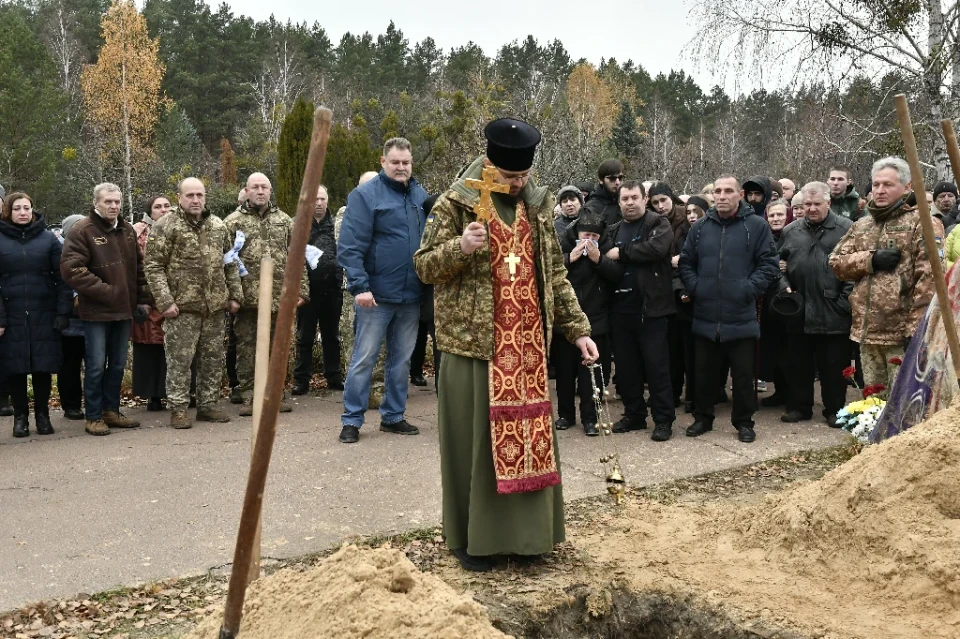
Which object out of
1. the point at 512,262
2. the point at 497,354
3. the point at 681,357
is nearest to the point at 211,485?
the point at 497,354

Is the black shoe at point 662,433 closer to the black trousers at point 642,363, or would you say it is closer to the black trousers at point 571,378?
the black trousers at point 642,363

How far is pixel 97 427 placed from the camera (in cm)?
766

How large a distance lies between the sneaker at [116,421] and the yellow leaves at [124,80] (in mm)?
32539

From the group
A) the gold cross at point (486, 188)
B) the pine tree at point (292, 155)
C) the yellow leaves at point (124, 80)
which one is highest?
the yellow leaves at point (124, 80)

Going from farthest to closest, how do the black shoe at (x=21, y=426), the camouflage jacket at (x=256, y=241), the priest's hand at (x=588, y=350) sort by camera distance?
the camouflage jacket at (x=256, y=241), the black shoe at (x=21, y=426), the priest's hand at (x=588, y=350)

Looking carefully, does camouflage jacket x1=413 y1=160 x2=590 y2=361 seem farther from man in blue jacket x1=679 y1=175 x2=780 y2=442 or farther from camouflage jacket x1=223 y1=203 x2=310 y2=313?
camouflage jacket x1=223 y1=203 x2=310 y2=313

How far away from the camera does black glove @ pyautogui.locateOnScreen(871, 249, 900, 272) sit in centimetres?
670

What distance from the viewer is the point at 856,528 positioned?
14.0 feet

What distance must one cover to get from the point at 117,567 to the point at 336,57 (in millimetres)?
48342

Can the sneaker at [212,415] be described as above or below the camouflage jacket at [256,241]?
below

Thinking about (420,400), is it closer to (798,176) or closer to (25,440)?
(25,440)

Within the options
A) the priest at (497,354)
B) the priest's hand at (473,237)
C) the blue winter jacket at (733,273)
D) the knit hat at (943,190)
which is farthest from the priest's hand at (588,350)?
the knit hat at (943,190)

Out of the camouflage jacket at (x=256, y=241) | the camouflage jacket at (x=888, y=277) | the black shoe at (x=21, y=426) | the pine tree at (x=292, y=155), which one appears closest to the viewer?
the camouflage jacket at (x=888, y=277)

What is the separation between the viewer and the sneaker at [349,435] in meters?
7.16
